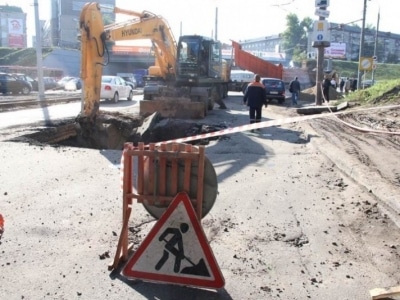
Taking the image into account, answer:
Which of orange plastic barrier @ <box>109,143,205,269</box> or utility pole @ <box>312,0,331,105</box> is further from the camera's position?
utility pole @ <box>312,0,331,105</box>

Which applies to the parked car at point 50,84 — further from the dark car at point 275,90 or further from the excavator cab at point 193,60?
the excavator cab at point 193,60

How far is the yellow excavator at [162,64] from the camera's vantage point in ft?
39.6

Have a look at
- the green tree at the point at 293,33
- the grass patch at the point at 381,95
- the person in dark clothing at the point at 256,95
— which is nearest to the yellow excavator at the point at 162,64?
the person in dark clothing at the point at 256,95

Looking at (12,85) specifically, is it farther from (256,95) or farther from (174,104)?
(256,95)

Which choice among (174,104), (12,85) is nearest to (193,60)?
(174,104)

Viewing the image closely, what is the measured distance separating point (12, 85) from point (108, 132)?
2444 cm

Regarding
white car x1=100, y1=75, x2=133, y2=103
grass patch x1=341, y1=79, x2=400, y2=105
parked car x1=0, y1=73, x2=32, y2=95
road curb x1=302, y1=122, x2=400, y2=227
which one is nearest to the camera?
road curb x1=302, y1=122, x2=400, y2=227

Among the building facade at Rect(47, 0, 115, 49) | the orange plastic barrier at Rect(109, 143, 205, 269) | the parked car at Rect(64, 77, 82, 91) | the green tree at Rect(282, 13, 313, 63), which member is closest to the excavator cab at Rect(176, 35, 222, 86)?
the orange plastic barrier at Rect(109, 143, 205, 269)

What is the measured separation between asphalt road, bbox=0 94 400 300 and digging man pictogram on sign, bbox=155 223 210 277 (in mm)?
86

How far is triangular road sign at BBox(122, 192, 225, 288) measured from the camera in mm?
3902

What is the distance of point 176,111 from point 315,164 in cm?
912

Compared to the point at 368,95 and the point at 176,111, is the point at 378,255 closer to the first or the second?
the point at 176,111

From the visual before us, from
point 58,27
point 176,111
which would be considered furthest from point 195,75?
point 58,27

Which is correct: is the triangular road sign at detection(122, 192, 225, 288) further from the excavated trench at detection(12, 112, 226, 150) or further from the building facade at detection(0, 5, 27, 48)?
the building facade at detection(0, 5, 27, 48)
